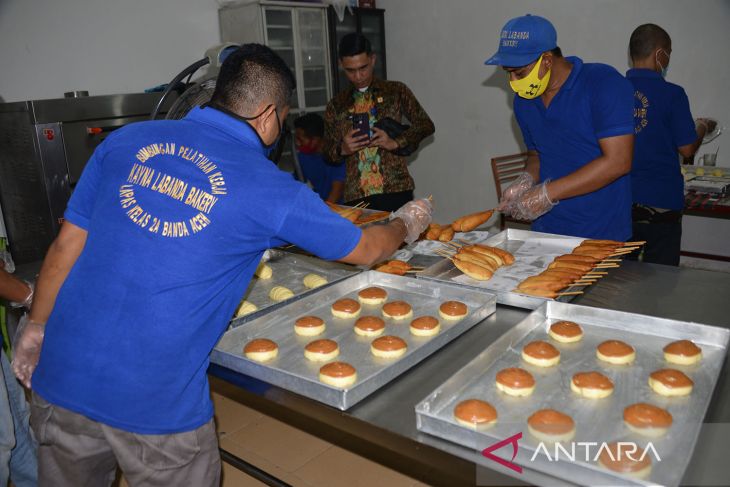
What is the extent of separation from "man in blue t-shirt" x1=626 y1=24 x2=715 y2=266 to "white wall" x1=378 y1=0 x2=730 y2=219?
1.64m

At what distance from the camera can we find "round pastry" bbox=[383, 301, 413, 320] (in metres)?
2.07

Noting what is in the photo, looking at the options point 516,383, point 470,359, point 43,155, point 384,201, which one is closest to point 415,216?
point 470,359

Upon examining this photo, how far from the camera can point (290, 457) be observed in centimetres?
321

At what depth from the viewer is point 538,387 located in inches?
62.0

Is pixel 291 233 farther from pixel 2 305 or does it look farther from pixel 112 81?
pixel 112 81

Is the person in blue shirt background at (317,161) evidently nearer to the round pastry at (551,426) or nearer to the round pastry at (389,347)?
the round pastry at (389,347)

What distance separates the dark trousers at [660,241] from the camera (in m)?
3.48

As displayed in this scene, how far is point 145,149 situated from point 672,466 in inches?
60.6

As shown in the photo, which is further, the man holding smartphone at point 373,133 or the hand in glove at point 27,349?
the man holding smartphone at point 373,133

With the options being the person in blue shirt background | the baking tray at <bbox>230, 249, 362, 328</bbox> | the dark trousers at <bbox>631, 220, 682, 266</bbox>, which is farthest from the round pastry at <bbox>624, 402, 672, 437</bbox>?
the person in blue shirt background

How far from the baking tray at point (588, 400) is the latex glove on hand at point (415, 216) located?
592mm

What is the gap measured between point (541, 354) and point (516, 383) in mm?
186

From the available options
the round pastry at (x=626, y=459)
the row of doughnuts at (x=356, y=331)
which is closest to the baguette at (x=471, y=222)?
the row of doughnuts at (x=356, y=331)

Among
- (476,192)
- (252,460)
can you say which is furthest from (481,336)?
(476,192)
